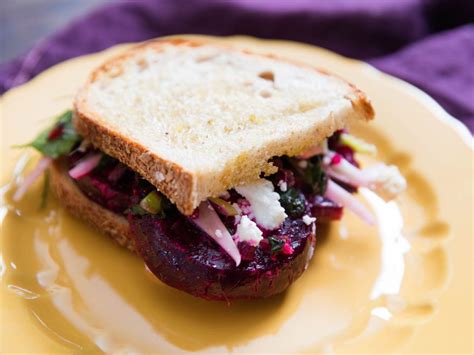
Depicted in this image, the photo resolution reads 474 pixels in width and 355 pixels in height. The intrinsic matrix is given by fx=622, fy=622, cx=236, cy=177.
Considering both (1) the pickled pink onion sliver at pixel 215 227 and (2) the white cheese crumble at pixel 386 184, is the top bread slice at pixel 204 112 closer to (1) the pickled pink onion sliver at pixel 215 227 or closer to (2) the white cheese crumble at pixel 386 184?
(1) the pickled pink onion sliver at pixel 215 227

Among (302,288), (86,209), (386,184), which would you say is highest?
(386,184)

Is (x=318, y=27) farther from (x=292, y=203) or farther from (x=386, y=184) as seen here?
(x=292, y=203)

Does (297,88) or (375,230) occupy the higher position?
(297,88)

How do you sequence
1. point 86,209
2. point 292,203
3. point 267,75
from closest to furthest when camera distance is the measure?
point 292,203, point 86,209, point 267,75

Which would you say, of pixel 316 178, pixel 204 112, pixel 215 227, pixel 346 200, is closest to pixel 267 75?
pixel 204 112

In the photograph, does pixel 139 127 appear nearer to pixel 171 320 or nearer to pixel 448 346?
pixel 171 320

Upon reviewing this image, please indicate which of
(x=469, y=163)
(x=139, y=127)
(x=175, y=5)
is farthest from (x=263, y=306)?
(x=175, y=5)

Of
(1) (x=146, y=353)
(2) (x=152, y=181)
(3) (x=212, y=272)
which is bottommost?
(1) (x=146, y=353)
